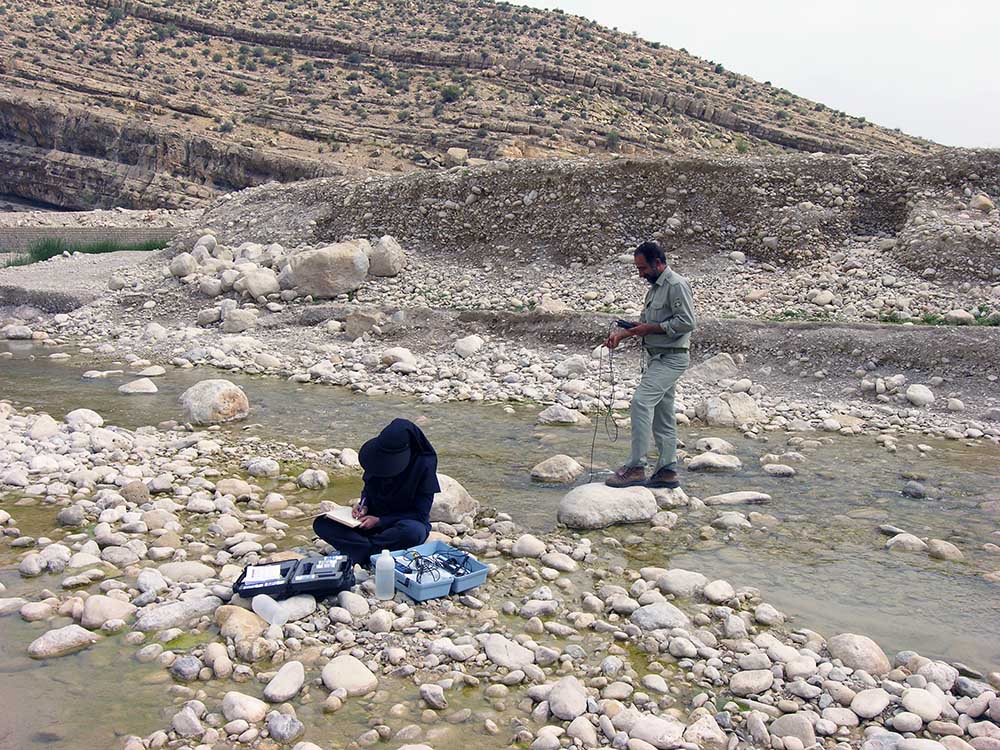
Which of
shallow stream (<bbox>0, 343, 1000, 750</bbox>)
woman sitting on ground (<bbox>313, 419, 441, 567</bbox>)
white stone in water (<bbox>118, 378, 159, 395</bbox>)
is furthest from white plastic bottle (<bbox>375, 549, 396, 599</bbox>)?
white stone in water (<bbox>118, 378, 159, 395</bbox>)

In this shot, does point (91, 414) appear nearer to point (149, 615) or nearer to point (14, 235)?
point (149, 615)

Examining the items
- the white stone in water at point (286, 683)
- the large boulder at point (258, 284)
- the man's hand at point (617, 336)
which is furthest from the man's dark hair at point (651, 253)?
the large boulder at point (258, 284)

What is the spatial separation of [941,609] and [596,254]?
10741 millimetres

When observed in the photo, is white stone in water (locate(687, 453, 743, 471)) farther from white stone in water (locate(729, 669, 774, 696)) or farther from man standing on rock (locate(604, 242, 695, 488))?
white stone in water (locate(729, 669, 774, 696))

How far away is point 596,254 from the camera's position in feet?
48.6

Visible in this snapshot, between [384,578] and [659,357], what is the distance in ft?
10.3

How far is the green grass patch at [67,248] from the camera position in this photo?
2136 centimetres

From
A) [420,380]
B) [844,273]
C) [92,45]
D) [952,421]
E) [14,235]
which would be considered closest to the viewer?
[952,421]

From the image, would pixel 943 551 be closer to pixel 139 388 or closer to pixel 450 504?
pixel 450 504

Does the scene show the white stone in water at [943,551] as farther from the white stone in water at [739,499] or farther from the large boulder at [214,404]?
the large boulder at [214,404]

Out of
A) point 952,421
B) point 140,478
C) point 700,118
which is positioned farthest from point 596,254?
point 700,118

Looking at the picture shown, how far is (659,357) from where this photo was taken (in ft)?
21.6

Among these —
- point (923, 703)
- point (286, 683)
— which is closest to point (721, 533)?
point (923, 703)

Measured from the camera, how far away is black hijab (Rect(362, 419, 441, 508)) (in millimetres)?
4891
